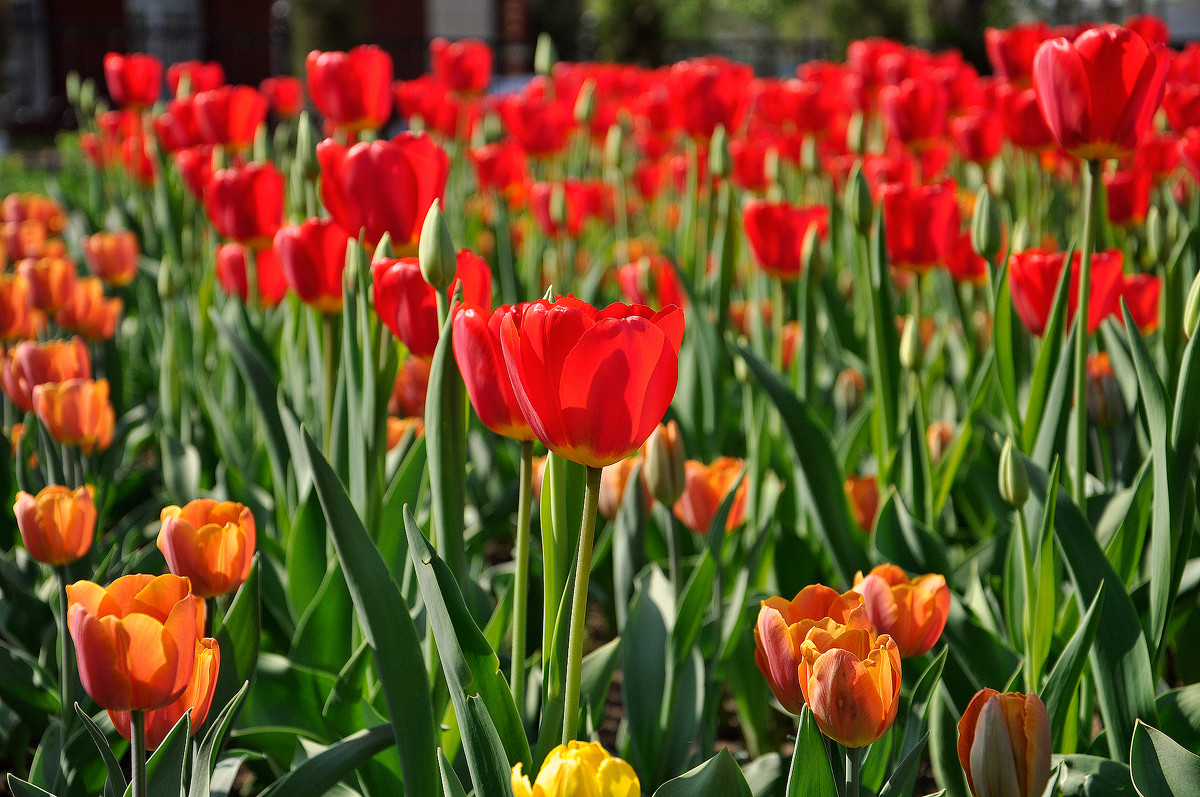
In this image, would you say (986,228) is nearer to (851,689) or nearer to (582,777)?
(851,689)

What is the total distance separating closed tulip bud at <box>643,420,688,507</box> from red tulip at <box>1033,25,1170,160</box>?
1.68 feet

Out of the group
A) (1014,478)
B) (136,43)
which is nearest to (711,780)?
(1014,478)

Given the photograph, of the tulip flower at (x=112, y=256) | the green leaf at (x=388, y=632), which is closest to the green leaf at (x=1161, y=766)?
the green leaf at (x=388, y=632)

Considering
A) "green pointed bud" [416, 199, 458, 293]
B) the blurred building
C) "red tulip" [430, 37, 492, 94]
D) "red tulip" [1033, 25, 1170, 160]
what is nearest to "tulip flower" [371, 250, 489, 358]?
"green pointed bud" [416, 199, 458, 293]

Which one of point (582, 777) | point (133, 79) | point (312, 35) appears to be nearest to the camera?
point (582, 777)

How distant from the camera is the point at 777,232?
1.78m

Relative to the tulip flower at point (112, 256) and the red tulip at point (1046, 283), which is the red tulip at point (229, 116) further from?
the red tulip at point (1046, 283)

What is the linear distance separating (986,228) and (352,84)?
1.04 m

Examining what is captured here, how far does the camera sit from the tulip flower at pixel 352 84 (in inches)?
67.0

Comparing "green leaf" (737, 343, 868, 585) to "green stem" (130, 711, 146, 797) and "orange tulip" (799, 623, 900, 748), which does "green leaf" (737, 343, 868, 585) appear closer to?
"orange tulip" (799, 623, 900, 748)

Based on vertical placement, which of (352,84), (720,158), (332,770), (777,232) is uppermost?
(352,84)

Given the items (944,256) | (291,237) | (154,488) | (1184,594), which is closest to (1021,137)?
(944,256)

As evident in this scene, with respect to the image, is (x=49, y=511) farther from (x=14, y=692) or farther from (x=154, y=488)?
(x=154, y=488)

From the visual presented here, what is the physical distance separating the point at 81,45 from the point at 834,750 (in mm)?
17248
